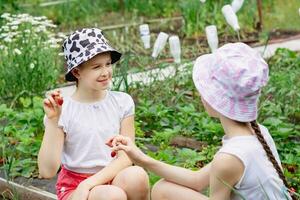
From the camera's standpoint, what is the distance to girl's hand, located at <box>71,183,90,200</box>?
12.6 feet

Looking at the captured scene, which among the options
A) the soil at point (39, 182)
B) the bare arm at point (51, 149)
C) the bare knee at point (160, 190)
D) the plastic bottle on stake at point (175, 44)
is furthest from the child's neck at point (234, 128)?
the plastic bottle on stake at point (175, 44)

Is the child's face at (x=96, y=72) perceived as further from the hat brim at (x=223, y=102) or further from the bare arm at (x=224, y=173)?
the bare arm at (x=224, y=173)

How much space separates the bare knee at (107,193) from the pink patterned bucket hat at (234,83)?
690 millimetres

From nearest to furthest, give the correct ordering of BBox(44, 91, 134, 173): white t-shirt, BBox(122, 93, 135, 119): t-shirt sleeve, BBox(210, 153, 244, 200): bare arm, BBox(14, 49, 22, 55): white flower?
1. BBox(210, 153, 244, 200): bare arm
2. BBox(44, 91, 134, 173): white t-shirt
3. BBox(122, 93, 135, 119): t-shirt sleeve
4. BBox(14, 49, 22, 55): white flower

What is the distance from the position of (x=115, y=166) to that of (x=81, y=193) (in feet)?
0.74

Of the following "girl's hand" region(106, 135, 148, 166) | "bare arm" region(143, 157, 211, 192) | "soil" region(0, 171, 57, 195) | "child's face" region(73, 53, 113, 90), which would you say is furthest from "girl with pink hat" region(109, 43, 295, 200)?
"soil" region(0, 171, 57, 195)

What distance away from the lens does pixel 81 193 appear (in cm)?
384

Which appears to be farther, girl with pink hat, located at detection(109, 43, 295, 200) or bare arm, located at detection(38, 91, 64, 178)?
bare arm, located at detection(38, 91, 64, 178)

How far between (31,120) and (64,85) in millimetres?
1800

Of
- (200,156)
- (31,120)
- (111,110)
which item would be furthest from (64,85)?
(111,110)

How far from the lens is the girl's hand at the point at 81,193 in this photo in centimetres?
383

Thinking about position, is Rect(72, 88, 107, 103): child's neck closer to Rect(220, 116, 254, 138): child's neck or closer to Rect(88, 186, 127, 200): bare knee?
Rect(88, 186, 127, 200): bare knee

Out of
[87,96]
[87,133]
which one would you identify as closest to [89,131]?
[87,133]

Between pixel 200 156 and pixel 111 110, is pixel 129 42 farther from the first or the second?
pixel 111 110
